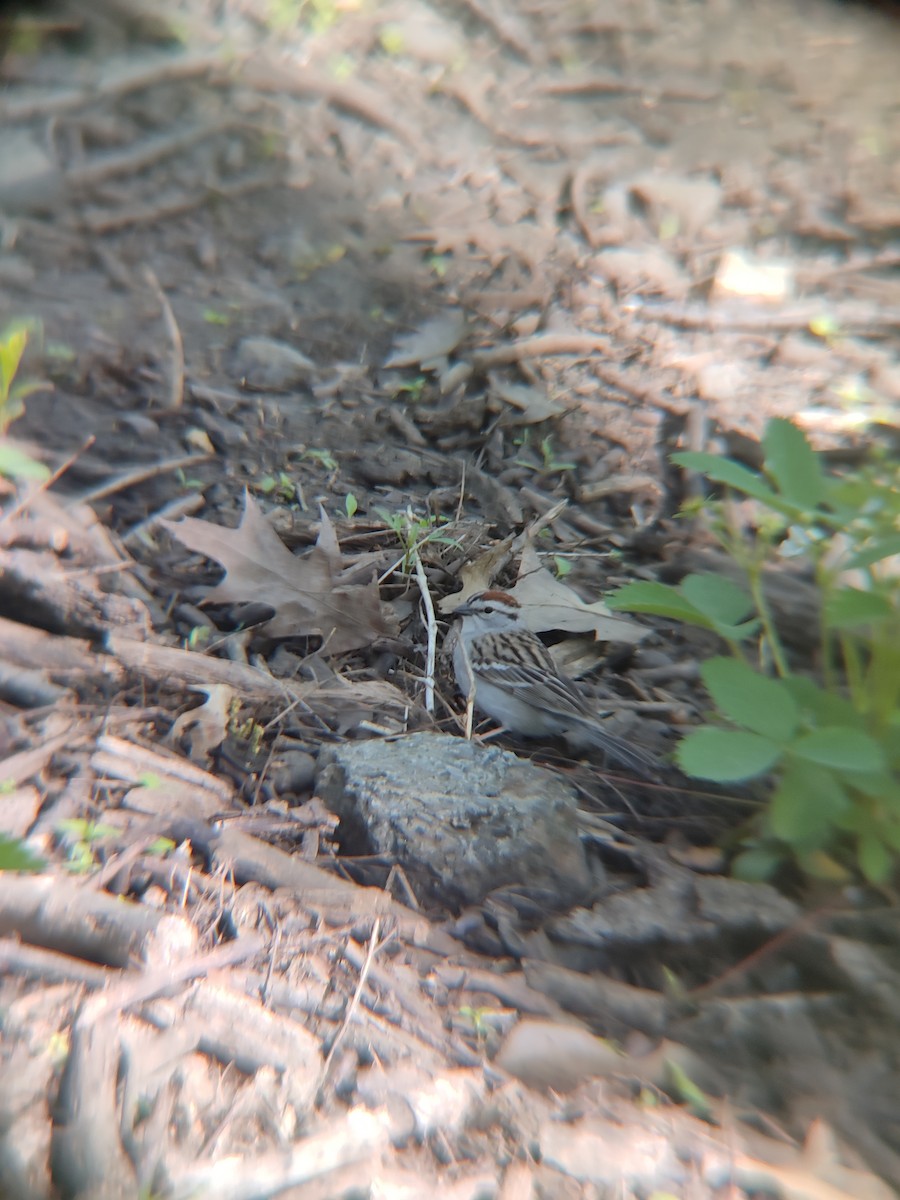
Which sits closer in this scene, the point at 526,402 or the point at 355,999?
the point at 355,999

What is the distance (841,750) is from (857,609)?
0.34 metres

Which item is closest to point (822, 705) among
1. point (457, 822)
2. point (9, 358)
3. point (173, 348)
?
point (457, 822)

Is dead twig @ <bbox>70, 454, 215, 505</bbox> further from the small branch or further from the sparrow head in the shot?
the sparrow head

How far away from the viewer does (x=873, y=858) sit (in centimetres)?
189

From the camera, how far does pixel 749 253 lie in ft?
17.3

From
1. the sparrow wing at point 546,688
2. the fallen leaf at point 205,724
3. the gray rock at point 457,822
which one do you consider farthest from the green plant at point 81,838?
the sparrow wing at point 546,688

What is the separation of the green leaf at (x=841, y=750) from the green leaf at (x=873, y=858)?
0.63 feet

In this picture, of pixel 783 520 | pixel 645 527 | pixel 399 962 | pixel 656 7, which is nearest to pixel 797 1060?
pixel 399 962

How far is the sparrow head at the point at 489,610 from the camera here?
3.24 m

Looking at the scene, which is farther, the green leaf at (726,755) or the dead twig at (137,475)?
the dead twig at (137,475)

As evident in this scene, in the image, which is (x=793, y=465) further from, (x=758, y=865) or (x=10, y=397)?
(x=10, y=397)

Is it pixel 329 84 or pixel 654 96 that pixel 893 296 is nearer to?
pixel 654 96

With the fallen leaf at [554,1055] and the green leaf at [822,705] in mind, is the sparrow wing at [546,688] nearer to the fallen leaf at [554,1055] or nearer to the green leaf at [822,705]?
the green leaf at [822,705]

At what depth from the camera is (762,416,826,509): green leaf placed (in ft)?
6.77
